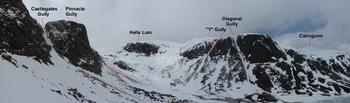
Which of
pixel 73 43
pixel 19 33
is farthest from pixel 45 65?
pixel 73 43

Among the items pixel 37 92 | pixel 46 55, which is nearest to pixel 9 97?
pixel 37 92

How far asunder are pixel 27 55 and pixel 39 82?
23.6m

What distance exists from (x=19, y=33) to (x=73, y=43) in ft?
153

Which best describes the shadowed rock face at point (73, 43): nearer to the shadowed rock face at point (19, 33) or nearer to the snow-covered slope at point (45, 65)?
the snow-covered slope at point (45, 65)

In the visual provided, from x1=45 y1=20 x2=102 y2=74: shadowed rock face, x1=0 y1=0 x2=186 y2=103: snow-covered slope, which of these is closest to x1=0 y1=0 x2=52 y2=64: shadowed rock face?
x1=0 y1=0 x2=186 y2=103: snow-covered slope

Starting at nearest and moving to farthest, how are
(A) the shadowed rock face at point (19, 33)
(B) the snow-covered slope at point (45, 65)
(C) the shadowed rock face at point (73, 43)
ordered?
(B) the snow-covered slope at point (45, 65) < (A) the shadowed rock face at point (19, 33) < (C) the shadowed rock face at point (73, 43)

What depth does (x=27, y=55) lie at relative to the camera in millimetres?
83188

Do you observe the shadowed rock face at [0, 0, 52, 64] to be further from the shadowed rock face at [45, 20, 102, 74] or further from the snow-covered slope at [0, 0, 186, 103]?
the shadowed rock face at [45, 20, 102, 74]

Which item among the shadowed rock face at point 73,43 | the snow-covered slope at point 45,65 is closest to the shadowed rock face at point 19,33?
the snow-covered slope at point 45,65

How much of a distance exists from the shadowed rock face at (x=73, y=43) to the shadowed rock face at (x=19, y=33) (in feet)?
72.2

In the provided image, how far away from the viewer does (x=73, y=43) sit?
13738 cm

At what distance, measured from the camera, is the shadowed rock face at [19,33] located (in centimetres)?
8350

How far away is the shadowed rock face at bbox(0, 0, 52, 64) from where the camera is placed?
83.5 metres

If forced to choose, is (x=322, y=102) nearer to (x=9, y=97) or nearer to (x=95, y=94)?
(x=95, y=94)
